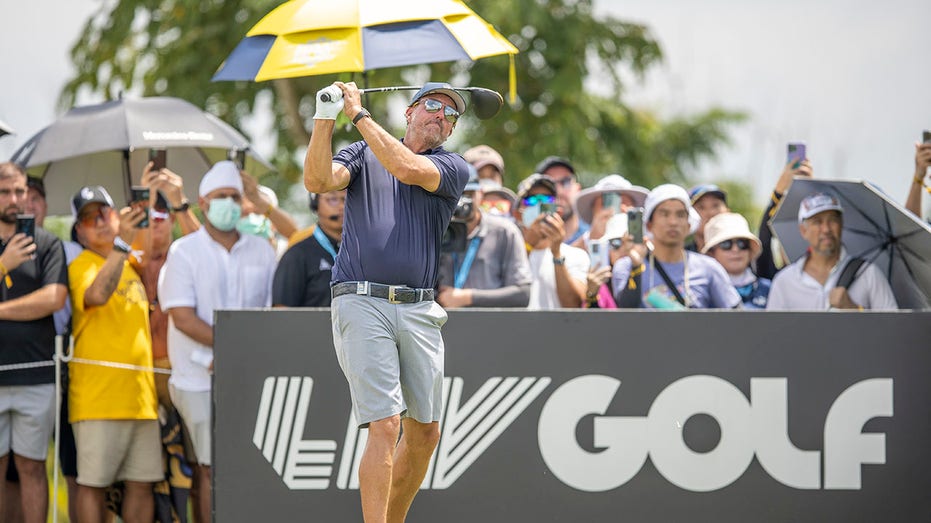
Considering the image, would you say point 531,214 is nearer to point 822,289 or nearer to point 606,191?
point 606,191

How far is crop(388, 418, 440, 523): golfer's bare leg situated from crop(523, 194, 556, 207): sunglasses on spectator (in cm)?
283

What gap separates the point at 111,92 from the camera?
1669cm

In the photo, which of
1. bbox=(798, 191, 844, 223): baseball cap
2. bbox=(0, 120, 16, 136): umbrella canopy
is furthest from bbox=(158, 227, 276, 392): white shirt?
bbox=(798, 191, 844, 223): baseball cap

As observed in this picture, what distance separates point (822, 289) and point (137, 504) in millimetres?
4570

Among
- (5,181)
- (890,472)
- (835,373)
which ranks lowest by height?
(890,472)

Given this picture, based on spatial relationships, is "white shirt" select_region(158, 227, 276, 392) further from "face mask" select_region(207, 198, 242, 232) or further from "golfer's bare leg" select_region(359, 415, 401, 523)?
"golfer's bare leg" select_region(359, 415, 401, 523)

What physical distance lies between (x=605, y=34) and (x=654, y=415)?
10.4 m

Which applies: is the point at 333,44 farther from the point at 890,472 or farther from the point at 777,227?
the point at 890,472

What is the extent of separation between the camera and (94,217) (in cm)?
815

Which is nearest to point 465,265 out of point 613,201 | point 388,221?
point 613,201

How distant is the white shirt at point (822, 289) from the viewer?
7875mm

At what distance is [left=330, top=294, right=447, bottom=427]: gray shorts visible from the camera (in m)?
5.71

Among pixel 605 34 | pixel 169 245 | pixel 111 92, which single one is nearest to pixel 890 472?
pixel 169 245

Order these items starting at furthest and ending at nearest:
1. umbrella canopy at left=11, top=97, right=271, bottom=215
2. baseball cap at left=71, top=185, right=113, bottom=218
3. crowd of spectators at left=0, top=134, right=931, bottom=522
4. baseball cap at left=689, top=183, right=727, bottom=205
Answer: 1. baseball cap at left=689, top=183, right=727, bottom=205
2. umbrella canopy at left=11, top=97, right=271, bottom=215
3. baseball cap at left=71, top=185, right=113, bottom=218
4. crowd of spectators at left=0, top=134, right=931, bottom=522
